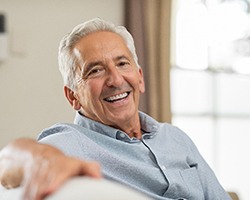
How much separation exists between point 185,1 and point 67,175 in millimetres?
3848

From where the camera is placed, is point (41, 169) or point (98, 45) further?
point (98, 45)

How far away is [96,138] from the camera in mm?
1896

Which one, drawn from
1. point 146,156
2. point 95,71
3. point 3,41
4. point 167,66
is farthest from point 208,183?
point 167,66

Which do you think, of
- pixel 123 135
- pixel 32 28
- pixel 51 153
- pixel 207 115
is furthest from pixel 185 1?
pixel 51 153

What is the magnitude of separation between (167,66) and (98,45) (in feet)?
7.51

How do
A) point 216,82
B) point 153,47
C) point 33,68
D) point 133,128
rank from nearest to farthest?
point 133,128 < point 33,68 < point 153,47 < point 216,82

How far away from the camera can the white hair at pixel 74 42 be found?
78.9 inches

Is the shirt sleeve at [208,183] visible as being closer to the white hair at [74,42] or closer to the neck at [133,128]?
the neck at [133,128]

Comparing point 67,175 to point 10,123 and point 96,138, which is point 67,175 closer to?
point 96,138

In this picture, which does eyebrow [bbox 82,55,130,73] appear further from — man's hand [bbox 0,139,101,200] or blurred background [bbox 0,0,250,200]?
blurred background [bbox 0,0,250,200]

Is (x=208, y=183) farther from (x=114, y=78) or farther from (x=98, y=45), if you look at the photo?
(x=98, y=45)

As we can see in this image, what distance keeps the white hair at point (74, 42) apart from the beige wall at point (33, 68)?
1.81 m

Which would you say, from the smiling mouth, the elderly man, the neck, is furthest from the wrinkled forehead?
the neck

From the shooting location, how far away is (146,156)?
196 centimetres
